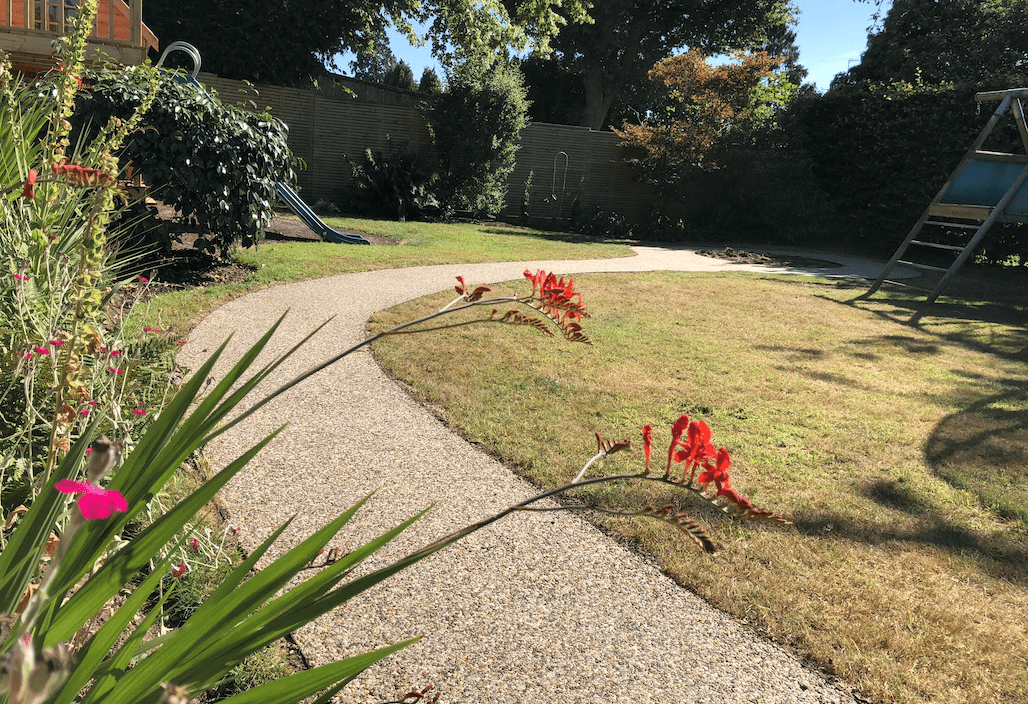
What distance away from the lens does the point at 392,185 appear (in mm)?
15461

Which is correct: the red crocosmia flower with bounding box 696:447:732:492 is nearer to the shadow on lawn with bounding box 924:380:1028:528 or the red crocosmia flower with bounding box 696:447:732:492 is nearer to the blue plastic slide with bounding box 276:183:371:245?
the shadow on lawn with bounding box 924:380:1028:528

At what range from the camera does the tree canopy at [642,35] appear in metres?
24.5

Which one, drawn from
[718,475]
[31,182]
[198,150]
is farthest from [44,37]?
[718,475]

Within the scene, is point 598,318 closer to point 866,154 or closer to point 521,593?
point 521,593

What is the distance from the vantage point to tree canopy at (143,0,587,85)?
1864 centimetres

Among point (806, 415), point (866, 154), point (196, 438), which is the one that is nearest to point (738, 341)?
point (806, 415)

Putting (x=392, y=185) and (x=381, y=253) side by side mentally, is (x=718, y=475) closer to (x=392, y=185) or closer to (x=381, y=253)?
(x=381, y=253)

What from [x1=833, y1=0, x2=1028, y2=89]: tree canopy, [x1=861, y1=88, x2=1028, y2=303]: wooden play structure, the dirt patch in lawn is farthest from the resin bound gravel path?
[x1=833, y1=0, x2=1028, y2=89]: tree canopy

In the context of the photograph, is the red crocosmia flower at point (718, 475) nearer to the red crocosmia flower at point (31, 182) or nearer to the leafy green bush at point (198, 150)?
the red crocosmia flower at point (31, 182)

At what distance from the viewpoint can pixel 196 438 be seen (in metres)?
1.04

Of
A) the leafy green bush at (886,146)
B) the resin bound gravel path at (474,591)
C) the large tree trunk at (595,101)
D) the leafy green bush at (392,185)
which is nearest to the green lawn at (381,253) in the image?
the leafy green bush at (392,185)

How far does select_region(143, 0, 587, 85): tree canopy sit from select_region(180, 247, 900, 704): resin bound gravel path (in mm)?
17085

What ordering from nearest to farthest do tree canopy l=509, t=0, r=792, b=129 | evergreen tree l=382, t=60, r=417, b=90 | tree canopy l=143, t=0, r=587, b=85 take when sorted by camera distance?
tree canopy l=143, t=0, r=587, b=85, tree canopy l=509, t=0, r=792, b=129, evergreen tree l=382, t=60, r=417, b=90

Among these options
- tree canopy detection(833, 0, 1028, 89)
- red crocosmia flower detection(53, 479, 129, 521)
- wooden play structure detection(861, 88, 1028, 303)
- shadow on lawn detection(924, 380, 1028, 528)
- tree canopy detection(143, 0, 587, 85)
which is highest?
tree canopy detection(833, 0, 1028, 89)
